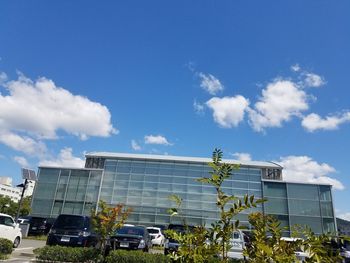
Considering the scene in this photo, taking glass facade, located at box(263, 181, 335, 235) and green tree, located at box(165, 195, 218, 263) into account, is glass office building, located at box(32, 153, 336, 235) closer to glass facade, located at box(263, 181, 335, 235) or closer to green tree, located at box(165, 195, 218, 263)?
glass facade, located at box(263, 181, 335, 235)

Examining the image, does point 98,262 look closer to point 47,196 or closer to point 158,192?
point 158,192

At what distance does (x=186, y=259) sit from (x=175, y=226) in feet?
46.3

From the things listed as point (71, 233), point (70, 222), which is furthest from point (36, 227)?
point (71, 233)

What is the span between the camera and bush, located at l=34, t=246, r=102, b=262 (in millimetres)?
9430

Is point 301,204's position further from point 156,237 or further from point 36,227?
point 36,227

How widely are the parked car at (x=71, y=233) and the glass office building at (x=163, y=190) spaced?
902 inches

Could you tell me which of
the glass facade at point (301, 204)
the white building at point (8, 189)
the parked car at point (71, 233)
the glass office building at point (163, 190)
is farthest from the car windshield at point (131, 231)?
the white building at point (8, 189)

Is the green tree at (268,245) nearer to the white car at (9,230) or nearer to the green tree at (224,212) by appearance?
the green tree at (224,212)

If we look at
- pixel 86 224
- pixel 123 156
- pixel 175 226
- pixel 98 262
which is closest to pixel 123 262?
pixel 98 262

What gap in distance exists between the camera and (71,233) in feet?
40.6

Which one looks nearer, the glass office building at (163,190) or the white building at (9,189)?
the glass office building at (163,190)

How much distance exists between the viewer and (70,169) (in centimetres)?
3928

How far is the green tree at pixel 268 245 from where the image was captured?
2.23 metres

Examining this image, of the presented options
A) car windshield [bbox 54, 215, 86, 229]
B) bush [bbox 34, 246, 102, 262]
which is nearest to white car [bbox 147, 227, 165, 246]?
car windshield [bbox 54, 215, 86, 229]
